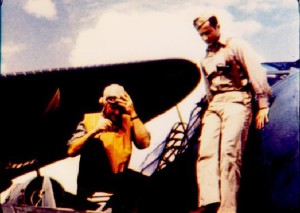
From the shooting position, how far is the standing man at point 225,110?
271 cm

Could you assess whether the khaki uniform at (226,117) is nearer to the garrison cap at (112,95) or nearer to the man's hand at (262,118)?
the man's hand at (262,118)

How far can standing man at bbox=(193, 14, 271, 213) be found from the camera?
2.71 m

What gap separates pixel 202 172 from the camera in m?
2.86

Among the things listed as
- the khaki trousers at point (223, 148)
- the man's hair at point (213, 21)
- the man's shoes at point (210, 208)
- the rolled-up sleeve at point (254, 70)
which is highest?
the man's hair at point (213, 21)

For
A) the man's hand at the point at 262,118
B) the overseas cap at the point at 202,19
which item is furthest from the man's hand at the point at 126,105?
the man's hand at the point at 262,118

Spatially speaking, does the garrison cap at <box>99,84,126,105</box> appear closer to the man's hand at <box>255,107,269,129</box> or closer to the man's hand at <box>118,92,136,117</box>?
the man's hand at <box>118,92,136,117</box>

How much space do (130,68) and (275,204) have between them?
294 cm

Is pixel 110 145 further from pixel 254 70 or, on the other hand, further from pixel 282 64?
pixel 282 64

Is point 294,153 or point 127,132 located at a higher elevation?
point 127,132

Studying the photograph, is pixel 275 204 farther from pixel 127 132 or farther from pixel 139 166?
pixel 139 166

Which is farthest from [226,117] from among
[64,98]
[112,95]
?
[64,98]

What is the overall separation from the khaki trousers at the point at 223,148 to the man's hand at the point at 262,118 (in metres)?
0.09

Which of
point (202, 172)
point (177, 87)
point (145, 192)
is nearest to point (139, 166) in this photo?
point (177, 87)

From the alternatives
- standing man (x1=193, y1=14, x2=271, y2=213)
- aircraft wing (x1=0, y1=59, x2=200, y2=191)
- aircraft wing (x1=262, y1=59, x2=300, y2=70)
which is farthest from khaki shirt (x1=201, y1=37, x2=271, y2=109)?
aircraft wing (x1=0, y1=59, x2=200, y2=191)
